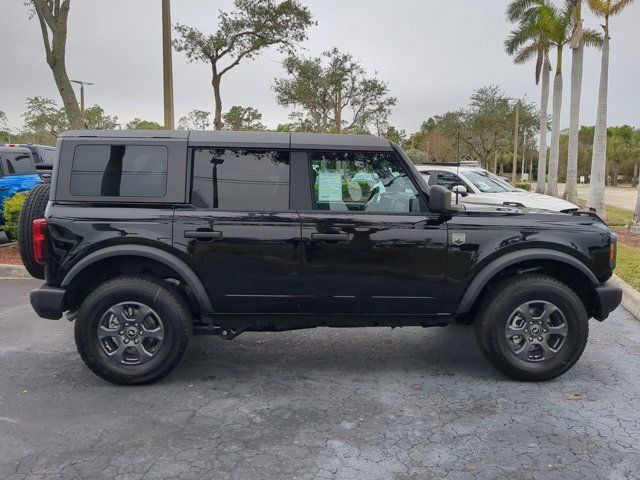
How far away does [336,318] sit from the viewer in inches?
163

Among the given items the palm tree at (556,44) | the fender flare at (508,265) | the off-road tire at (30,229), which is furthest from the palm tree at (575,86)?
the off-road tire at (30,229)

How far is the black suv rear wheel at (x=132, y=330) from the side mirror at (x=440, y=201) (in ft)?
6.65

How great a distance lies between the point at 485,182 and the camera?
11.9 meters

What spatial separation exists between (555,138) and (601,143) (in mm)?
8297

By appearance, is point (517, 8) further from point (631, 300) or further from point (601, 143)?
point (631, 300)

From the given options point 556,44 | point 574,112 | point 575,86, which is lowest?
point 574,112

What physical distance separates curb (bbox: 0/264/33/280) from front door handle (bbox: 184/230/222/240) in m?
4.97

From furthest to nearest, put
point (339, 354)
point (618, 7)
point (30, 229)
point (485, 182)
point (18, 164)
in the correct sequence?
point (618, 7)
point (485, 182)
point (18, 164)
point (339, 354)
point (30, 229)

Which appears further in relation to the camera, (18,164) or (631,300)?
(18,164)

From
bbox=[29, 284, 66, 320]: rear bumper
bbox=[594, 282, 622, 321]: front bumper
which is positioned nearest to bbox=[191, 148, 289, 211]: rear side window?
bbox=[29, 284, 66, 320]: rear bumper

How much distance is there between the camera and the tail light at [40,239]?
3.92 meters

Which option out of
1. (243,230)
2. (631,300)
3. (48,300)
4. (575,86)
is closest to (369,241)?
(243,230)

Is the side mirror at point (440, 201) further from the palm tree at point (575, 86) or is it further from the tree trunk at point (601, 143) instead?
the palm tree at point (575, 86)

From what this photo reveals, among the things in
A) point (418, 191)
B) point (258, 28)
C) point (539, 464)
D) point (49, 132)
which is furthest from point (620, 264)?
point (49, 132)
